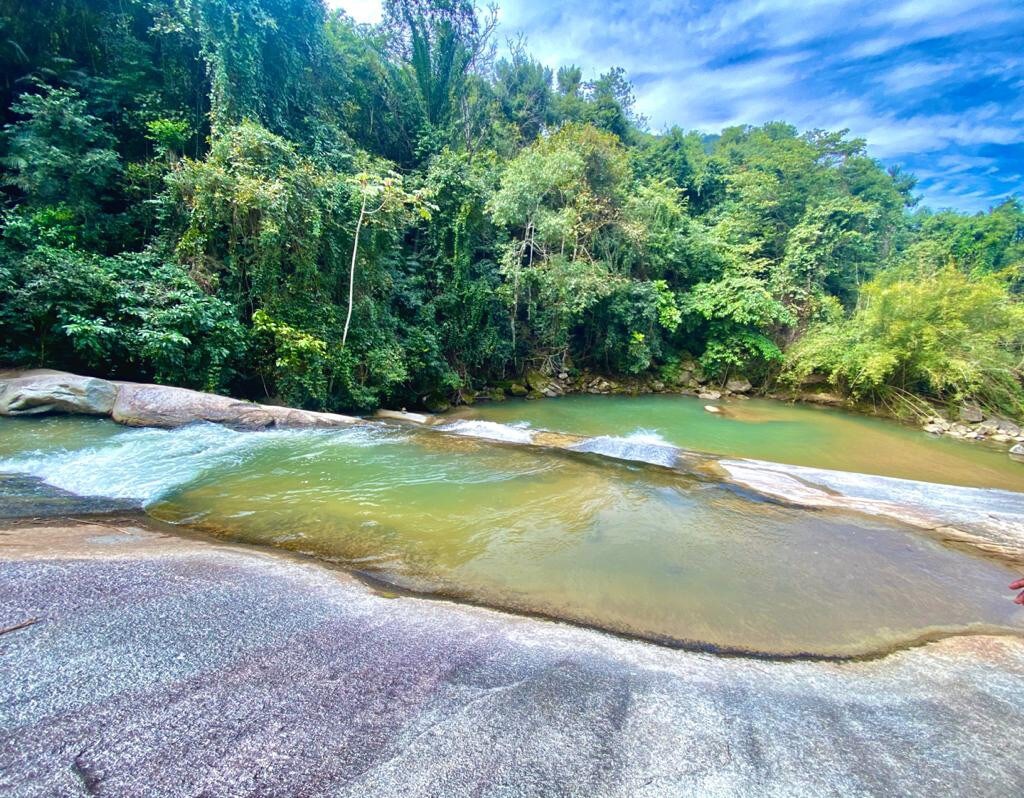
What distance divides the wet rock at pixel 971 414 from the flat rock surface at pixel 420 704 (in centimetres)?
1326

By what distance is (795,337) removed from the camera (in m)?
16.9

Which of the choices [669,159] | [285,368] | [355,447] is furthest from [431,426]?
[669,159]

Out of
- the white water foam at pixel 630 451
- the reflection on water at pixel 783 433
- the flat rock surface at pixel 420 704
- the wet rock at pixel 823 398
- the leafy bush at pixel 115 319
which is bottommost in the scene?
the reflection on water at pixel 783 433

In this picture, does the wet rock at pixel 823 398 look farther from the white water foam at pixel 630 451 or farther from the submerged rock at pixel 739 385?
the white water foam at pixel 630 451

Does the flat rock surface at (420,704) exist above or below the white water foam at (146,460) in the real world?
→ above

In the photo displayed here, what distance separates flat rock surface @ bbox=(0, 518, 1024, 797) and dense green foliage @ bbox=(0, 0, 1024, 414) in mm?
6424

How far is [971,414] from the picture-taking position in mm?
12078

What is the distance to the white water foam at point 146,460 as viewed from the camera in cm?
469

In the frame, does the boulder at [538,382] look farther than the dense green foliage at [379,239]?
Yes

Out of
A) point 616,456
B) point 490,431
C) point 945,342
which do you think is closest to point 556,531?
point 616,456

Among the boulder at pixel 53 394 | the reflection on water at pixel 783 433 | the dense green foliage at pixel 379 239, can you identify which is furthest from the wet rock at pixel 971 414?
the boulder at pixel 53 394

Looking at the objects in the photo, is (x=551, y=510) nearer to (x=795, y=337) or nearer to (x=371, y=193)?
(x=371, y=193)

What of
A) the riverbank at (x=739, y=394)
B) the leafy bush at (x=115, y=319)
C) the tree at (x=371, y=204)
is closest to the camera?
the leafy bush at (x=115, y=319)

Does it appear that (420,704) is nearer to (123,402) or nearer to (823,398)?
(123,402)
